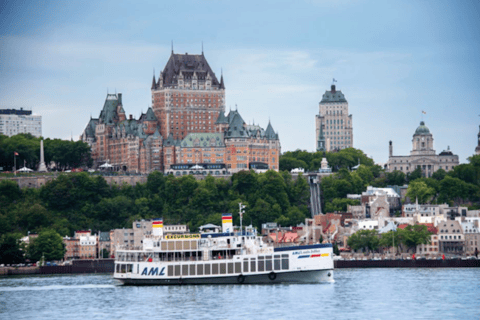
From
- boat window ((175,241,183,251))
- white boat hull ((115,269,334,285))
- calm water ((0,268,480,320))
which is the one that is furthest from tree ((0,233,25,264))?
white boat hull ((115,269,334,285))

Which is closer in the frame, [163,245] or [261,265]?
[261,265]

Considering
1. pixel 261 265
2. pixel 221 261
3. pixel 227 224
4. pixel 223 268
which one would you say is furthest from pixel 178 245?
pixel 261 265

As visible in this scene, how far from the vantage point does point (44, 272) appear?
185500mm

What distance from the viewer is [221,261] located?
139250 millimetres

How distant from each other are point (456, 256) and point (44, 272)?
6150 centimetres

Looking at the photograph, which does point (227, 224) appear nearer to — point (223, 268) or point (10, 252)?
point (223, 268)

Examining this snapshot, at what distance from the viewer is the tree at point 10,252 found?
19200cm

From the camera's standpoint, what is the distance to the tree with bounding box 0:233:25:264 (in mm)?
192000

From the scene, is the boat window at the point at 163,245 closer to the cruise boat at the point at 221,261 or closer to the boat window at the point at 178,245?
the cruise boat at the point at 221,261

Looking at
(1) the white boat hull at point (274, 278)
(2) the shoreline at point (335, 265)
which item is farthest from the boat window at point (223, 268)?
(2) the shoreline at point (335, 265)

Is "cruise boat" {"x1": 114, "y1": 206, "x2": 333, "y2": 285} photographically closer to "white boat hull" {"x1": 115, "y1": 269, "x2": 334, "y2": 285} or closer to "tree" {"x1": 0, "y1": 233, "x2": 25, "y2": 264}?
"white boat hull" {"x1": 115, "y1": 269, "x2": 334, "y2": 285}

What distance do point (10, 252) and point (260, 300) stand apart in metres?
78.2

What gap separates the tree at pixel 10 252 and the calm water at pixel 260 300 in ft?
124

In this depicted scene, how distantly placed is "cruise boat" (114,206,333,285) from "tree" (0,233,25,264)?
5134cm
